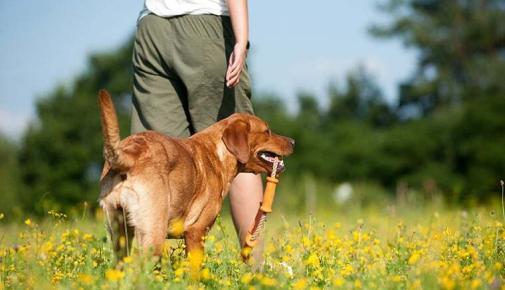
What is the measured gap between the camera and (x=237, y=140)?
232 inches

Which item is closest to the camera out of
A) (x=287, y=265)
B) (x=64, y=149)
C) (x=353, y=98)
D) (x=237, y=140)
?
(x=287, y=265)

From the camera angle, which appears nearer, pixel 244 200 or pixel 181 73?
pixel 181 73

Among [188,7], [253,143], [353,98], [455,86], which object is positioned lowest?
[353,98]

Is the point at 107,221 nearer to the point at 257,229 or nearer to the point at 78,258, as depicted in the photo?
the point at 78,258

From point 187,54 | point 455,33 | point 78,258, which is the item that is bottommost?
point 455,33

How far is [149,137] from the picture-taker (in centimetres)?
507

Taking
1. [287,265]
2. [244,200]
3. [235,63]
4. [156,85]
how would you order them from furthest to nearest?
1. [244,200]
2. [156,85]
3. [235,63]
4. [287,265]

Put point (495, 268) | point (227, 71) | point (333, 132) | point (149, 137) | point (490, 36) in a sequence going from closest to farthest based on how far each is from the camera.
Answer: point (495, 268), point (149, 137), point (227, 71), point (490, 36), point (333, 132)

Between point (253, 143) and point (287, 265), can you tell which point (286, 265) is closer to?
point (287, 265)

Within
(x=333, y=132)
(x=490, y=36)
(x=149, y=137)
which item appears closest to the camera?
(x=149, y=137)

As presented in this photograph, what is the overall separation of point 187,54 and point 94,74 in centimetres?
5062

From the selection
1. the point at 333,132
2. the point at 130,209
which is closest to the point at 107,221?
the point at 130,209

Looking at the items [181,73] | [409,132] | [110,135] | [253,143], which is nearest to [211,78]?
[181,73]

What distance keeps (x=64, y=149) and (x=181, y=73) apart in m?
43.5
